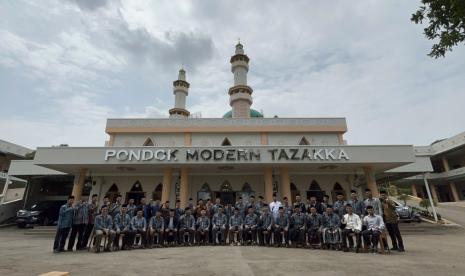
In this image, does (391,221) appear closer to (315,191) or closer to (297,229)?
(297,229)

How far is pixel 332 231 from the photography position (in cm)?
849

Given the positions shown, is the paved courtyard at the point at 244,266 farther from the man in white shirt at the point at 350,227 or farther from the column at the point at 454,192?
the column at the point at 454,192

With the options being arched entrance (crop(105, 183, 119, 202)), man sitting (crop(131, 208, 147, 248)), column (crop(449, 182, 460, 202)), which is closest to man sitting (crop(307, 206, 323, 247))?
man sitting (crop(131, 208, 147, 248))

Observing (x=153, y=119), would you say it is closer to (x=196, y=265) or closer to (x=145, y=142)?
(x=145, y=142)

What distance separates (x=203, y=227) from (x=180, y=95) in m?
22.5

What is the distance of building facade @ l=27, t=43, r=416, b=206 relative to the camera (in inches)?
547

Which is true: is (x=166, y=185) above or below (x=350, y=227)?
above

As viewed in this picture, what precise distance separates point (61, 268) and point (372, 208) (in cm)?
796

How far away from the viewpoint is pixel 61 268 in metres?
5.43

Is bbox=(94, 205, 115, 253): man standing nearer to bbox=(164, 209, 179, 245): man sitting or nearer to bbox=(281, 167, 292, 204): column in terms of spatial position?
bbox=(164, 209, 179, 245): man sitting

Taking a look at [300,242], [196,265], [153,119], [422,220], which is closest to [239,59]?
[153,119]

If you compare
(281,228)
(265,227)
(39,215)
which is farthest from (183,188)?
(39,215)

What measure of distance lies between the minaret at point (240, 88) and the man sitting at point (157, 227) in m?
18.0

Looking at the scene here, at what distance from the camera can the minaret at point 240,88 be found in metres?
26.9
